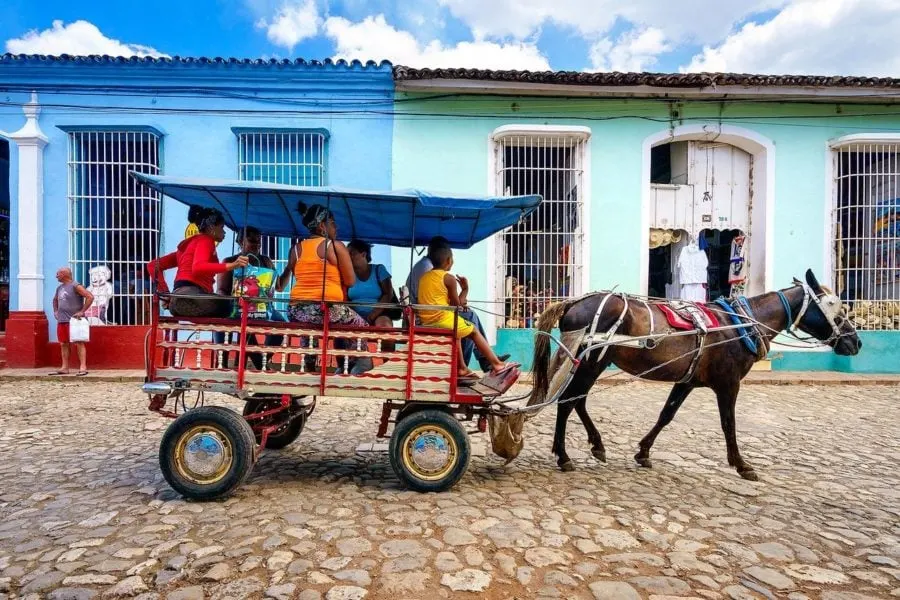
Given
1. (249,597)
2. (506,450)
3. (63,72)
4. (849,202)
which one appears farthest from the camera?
(849,202)

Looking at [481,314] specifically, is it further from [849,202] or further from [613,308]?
[849,202]

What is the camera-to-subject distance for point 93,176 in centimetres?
834

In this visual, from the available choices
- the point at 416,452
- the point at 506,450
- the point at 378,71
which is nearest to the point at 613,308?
the point at 506,450

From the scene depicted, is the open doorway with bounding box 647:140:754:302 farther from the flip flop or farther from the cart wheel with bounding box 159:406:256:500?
the cart wheel with bounding box 159:406:256:500

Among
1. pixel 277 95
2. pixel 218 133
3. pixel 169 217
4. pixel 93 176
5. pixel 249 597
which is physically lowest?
pixel 249 597

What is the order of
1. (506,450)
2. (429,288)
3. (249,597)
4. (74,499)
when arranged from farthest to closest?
(429,288), (506,450), (74,499), (249,597)

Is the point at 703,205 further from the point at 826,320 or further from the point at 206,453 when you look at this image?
the point at 206,453

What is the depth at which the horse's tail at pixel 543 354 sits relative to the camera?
158 inches

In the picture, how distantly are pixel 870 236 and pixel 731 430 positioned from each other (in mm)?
7067

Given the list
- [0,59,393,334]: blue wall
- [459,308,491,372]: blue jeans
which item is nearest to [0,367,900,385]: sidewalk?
[0,59,393,334]: blue wall

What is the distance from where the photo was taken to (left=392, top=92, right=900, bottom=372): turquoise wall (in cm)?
843

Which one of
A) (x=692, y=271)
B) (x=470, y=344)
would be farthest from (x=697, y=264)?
(x=470, y=344)

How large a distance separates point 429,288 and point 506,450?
1.27 m

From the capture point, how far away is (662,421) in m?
4.27
